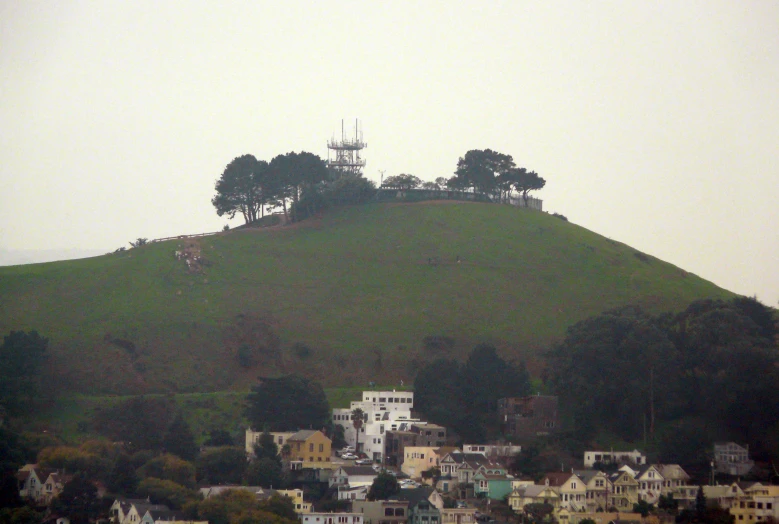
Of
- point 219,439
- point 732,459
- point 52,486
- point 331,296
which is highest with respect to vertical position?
point 331,296

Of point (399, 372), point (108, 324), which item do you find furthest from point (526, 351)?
point (108, 324)

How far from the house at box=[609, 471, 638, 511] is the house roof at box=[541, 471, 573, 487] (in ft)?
9.12

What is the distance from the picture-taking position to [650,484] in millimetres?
88438

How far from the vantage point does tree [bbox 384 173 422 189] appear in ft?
515

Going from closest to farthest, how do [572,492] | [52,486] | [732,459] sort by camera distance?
1. [52,486]
2. [572,492]
3. [732,459]

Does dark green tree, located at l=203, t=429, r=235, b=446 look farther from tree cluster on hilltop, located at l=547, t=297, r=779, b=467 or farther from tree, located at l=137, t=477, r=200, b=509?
tree cluster on hilltop, located at l=547, t=297, r=779, b=467

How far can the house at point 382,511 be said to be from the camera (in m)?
83.2

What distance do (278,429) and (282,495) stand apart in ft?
49.9

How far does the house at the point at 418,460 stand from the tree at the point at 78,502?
70.5ft

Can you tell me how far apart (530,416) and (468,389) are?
18.4 ft

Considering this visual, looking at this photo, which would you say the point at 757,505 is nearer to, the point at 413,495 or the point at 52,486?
A: the point at 413,495

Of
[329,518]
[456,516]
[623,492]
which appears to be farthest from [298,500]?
[623,492]

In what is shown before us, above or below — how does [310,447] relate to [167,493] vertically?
above

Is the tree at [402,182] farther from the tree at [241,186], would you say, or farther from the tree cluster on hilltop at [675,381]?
the tree cluster on hilltop at [675,381]
